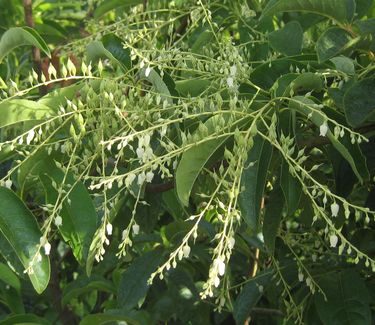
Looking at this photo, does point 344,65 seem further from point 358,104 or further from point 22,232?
point 22,232

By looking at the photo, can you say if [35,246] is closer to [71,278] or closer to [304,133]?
[304,133]

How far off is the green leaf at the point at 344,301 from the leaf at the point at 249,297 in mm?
145

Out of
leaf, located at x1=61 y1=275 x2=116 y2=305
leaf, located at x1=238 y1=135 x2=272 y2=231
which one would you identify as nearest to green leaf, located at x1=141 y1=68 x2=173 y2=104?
leaf, located at x1=238 y1=135 x2=272 y2=231

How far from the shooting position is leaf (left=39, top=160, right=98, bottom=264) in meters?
1.12

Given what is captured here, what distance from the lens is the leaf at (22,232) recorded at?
107cm

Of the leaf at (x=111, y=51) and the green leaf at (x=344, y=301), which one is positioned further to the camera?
the green leaf at (x=344, y=301)

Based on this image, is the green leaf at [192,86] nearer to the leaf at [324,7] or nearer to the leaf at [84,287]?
the leaf at [324,7]

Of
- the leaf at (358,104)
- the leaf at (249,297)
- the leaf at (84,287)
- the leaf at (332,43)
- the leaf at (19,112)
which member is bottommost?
the leaf at (249,297)

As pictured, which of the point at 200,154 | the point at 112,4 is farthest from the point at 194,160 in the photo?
the point at 112,4

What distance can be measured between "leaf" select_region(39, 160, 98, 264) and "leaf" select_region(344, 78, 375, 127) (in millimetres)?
361

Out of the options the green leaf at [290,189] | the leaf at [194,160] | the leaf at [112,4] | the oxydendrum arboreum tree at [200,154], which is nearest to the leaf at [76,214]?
the oxydendrum arboreum tree at [200,154]

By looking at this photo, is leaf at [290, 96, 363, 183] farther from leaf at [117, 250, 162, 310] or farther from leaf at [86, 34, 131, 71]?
leaf at [117, 250, 162, 310]

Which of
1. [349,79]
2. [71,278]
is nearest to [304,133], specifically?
[349,79]

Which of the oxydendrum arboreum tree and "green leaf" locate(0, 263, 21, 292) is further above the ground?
the oxydendrum arboreum tree
